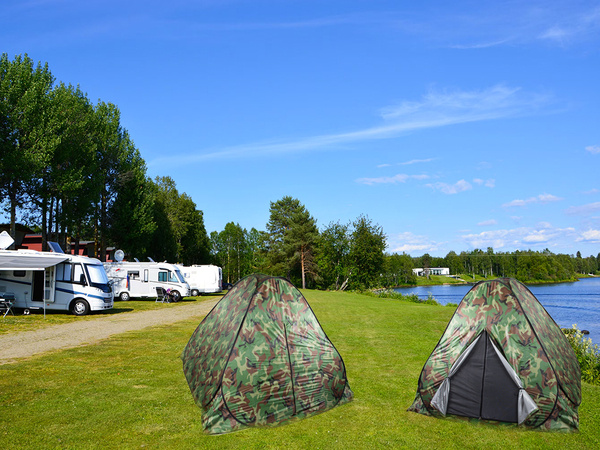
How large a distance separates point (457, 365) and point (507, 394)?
0.79 m

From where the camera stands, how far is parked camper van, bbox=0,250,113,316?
20375mm

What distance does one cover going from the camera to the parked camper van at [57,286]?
2038 cm

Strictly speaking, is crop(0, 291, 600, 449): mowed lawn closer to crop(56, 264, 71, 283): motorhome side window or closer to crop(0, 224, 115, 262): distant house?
crop(56, 264, 71, 283): motorhome side window

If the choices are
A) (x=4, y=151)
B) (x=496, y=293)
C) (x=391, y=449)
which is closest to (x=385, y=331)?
(x=496, y=293)

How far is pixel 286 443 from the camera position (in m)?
6.17

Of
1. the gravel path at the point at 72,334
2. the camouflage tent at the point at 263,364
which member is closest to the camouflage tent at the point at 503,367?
the camouflage tent at the point at 263,364

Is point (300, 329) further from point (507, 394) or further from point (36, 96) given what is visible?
point (36, 96)

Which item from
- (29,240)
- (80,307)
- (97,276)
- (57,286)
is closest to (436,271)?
(29,240)

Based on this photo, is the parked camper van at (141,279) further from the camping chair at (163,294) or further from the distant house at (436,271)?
the distant house at (436,271)

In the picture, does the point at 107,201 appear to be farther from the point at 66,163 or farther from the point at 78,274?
the point at 78,274

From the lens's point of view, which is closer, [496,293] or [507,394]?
[507,394]

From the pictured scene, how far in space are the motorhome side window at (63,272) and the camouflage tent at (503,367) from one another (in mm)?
18261

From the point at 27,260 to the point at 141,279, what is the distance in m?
11.5

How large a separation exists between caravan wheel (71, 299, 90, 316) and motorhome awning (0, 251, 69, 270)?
2.19 m
